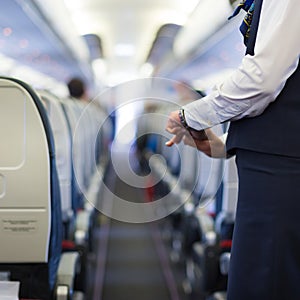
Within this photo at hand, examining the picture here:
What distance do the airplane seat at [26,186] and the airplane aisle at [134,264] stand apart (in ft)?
3.77

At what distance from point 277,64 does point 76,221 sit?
231cm

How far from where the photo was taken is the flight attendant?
130cm

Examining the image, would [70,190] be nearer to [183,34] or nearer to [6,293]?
[6,293]

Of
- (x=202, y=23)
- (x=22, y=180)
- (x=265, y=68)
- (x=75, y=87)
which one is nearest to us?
(x=265, y=68)

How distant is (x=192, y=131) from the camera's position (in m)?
1.57

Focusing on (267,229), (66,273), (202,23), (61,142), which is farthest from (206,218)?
(202,23)

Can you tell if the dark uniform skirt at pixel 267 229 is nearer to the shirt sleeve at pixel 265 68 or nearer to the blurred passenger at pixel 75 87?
the shirt sleeve at pixel 265 68

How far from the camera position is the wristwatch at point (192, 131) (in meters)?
1.52

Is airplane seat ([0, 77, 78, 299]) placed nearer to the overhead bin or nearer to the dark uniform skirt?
the dark uniform skirt

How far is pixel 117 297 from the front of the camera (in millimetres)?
3646

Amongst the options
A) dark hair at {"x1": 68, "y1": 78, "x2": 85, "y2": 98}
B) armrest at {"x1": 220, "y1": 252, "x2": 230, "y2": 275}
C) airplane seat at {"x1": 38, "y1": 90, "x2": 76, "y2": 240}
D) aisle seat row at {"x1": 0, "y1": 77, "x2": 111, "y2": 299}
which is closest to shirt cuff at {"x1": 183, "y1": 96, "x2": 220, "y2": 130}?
aisle seat row at {"x1": 0, "y1": 77, "x2": 111, "y2": 299}

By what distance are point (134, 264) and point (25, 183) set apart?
9.45 feet

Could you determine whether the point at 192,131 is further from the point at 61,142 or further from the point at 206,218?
the point at 206,218

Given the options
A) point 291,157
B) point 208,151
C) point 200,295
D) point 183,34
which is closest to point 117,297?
point 200,295
